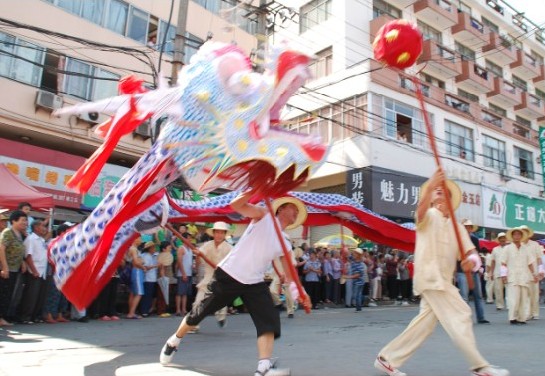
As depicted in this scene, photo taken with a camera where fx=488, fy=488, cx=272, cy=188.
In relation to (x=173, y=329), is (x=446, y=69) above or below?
above

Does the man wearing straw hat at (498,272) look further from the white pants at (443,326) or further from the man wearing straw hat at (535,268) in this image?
the white pants at (443,326)

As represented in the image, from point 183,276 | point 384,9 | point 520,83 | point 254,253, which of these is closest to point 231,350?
point 254,253

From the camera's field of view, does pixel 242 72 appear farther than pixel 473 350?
Yes

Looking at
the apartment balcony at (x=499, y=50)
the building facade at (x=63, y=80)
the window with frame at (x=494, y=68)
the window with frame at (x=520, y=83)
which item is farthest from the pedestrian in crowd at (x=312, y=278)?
the window with frame at (x=520, y=83)

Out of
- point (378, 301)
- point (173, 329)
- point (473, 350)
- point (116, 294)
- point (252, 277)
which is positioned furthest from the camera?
point (378, 301)

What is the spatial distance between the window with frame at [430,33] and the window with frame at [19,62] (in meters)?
17.7

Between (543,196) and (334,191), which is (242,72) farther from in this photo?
(543,196)

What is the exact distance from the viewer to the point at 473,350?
3.82 m

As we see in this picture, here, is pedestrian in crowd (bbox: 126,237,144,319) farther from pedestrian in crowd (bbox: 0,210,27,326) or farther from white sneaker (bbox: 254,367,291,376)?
white sneaker (bbox: 254,367,291,376)

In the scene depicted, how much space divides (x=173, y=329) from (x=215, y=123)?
4780mm

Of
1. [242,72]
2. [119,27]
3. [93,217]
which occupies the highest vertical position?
[119,27]

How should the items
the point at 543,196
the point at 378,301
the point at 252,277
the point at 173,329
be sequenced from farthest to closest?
the point at 543,196 → the point at 378,301 → the point at 173,329 → the point at 252,277

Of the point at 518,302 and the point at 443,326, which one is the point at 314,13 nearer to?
the point at 518,302

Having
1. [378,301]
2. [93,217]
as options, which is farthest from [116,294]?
[378,301]
